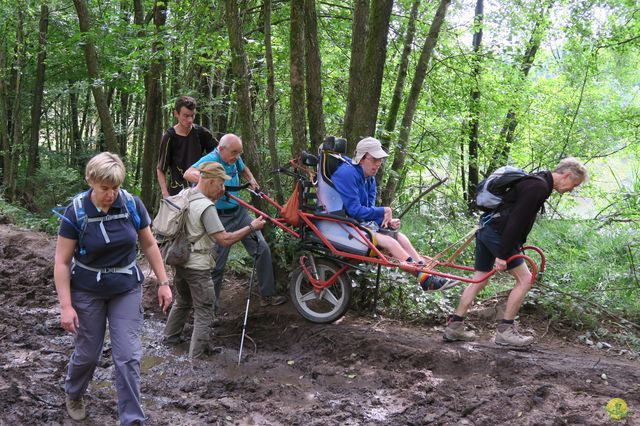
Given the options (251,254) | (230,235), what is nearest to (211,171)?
(230,235)

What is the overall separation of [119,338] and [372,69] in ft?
15.1

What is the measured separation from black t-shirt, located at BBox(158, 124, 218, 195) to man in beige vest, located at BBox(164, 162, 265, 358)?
1.47 meters

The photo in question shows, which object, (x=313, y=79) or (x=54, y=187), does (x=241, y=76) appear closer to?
(x=313, y=79)

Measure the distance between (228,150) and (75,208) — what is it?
2.75 metres

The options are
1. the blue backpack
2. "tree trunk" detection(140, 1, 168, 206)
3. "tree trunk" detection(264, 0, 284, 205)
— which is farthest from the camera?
"tree trunk" detection(140, 1, 168, 206)

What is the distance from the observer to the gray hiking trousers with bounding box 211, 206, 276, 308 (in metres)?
6.46

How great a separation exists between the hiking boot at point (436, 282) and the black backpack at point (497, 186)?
81cm

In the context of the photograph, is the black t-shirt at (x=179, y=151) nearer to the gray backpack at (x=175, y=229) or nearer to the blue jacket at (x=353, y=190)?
the gray backpack at (x=175, y=229)

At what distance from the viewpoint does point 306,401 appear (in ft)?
16.5

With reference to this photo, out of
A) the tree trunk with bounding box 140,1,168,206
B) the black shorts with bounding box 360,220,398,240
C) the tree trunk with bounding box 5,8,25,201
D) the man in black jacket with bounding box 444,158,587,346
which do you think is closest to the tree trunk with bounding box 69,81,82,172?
the tree trunk with bounding box 5,8,25,201

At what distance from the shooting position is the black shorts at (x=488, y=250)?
569cm

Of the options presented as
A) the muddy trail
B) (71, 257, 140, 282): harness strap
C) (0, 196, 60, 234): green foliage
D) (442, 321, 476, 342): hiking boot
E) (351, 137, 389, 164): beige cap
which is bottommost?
(0, 196, 60, 234): green foliage

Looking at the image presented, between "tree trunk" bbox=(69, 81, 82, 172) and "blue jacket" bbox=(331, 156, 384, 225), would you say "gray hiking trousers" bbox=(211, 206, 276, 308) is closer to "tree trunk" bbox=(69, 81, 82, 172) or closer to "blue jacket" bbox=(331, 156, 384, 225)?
"blue jacket" bbox=(331, 156, 384, 225)

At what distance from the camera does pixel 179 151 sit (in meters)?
6.93
